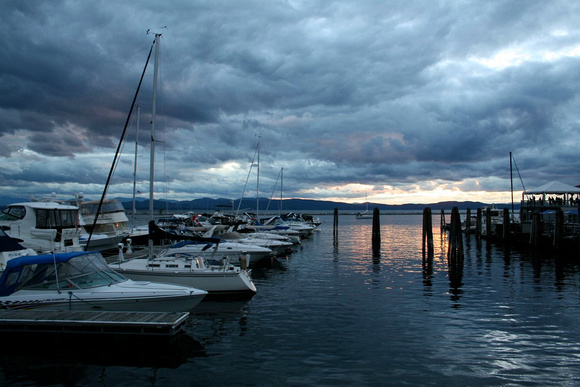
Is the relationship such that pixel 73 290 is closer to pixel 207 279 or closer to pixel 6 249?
pixel 207 279

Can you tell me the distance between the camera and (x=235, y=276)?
61.5 feet

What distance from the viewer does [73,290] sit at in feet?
44.8

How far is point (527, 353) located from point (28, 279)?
52.0 ft

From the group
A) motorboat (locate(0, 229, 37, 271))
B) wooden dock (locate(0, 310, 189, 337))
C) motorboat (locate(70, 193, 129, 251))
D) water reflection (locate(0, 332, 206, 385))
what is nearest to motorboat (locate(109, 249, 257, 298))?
motorboat (locate(0, 229, 37, 271))

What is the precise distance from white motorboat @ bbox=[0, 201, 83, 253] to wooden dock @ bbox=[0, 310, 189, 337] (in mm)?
16381

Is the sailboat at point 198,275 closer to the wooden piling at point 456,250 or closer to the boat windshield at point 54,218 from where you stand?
the boat windshield at point 54,218

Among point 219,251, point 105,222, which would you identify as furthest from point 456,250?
point 105,222

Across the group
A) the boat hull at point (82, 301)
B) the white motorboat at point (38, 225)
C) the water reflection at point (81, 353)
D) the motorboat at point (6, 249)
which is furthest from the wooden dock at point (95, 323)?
the white motorboat at point (38, 225)

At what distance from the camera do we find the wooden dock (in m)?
11.7

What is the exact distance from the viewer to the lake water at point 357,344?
34.3ft

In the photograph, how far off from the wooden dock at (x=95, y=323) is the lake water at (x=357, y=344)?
2.14 ft

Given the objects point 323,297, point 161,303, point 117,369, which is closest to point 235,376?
point 117,369

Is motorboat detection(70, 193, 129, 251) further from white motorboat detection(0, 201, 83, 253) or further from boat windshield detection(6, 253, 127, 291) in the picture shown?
boat windshield detection(6, 253, 127, 291)

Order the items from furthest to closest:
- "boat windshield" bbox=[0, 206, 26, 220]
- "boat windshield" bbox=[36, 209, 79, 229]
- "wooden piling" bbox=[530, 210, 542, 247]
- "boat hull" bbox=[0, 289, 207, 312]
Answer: "wooden piling" bbox=[530, 210, 542, 247] → "boat windshield" bbox=[36, 209, 79, 229] → "boat windshield" bbox=[0, 206, 26, 220] → "boat hull" bbox=[0, 289, 207, 312]
